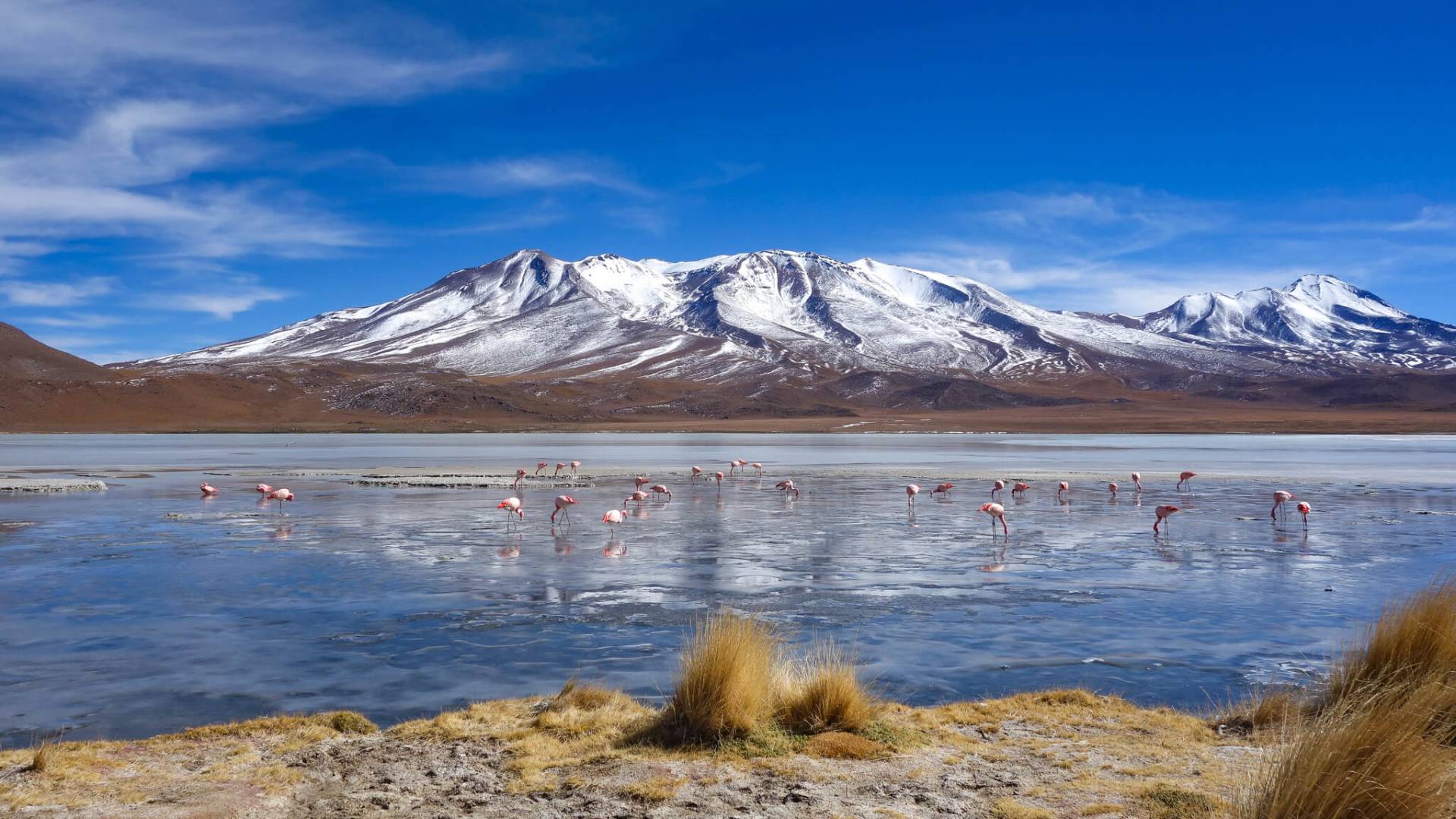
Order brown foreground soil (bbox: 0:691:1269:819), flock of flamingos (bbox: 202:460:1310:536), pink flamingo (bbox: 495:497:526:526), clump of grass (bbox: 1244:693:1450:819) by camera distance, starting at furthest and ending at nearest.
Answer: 1. pink flamingo (bbox: 495:497:526:526)
2. flock of flamingos (bbox: 202:460:1310:536)
3. brown foreground soil (bbox: 0:691:1269:819)
4. clump of grass (bbox: 1244:693:1450:819)

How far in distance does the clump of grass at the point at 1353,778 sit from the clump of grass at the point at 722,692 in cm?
340

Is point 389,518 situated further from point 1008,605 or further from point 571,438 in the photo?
point 571,438

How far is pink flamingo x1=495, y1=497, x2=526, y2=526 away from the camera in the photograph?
69.5 feet

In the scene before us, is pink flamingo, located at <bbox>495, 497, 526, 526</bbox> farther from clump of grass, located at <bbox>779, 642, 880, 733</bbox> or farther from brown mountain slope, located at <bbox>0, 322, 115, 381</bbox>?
brown mountain slope, located at <bbox>0, 322, 115, 381</bbox>

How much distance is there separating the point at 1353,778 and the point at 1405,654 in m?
3.34

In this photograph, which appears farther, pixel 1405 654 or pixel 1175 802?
pixel 1405 654

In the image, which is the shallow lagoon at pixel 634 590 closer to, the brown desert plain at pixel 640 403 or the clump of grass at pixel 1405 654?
the clump of grass at pixel 1405 654

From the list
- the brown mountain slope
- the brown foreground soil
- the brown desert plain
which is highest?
the brown mountain slope

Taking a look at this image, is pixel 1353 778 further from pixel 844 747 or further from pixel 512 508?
pixel 512 508

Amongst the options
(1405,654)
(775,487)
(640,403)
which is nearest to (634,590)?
(1405,654)

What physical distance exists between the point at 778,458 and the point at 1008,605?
3743cm

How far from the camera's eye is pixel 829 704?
786 centimetres

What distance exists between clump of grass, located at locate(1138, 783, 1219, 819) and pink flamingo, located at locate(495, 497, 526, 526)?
1593 centimetres

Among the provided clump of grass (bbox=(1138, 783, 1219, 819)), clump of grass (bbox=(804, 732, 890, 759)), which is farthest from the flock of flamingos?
clump of grass (bbox=(1138, 783, 1219, 819))
